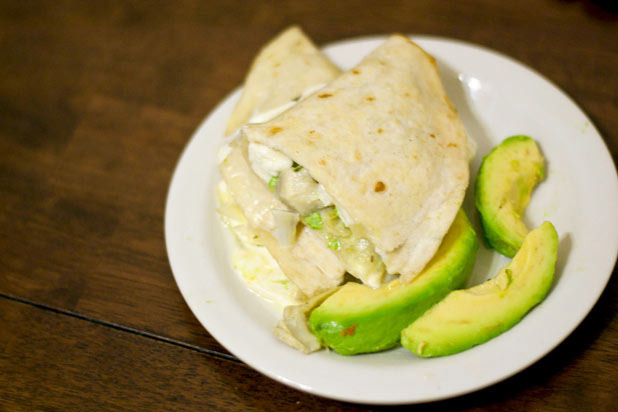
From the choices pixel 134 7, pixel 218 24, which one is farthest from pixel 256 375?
pixel 134 7

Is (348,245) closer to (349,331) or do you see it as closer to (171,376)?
(349,331)

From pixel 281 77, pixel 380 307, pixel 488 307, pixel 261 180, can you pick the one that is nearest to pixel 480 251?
pixel 488 307

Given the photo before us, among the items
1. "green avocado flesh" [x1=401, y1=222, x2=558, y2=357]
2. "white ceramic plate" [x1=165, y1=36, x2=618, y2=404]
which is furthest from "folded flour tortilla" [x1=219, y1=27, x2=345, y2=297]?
"green avocado flesh" [x1=401, y1=222, x2=558, y2=357]

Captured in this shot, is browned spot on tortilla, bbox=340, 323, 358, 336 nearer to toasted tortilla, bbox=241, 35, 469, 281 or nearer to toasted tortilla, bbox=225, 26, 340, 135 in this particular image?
toasted tortilla, bbox=241, 35, 469, 281

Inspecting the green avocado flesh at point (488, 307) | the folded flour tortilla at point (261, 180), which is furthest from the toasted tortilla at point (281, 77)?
the green avocado flesh at point (488, 307)

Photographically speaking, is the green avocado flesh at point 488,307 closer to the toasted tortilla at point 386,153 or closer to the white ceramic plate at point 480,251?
the white ceramic plate at point 480,251
